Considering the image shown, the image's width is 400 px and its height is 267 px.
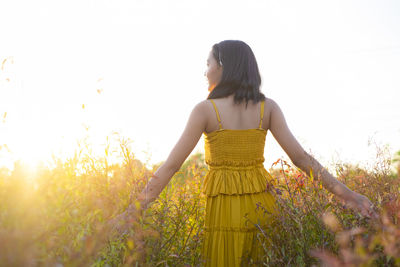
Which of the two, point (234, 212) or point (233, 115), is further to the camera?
point (233, 115)

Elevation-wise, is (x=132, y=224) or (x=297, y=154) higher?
(x=297, y=154)

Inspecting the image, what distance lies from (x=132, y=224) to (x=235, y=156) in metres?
1.15

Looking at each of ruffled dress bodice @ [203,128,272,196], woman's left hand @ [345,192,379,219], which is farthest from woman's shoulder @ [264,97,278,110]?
woman's left hand @ [345,192,379,219]

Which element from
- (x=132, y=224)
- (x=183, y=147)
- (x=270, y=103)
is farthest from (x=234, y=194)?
(x=132, y=224)

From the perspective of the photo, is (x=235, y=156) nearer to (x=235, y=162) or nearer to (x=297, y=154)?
(x=235, y=162)

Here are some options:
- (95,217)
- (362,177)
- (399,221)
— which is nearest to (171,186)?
(95,217)

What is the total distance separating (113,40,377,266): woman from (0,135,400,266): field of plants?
129 mm

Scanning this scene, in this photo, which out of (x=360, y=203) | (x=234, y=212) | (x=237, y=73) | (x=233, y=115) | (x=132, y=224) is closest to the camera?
(x=132, y=224)

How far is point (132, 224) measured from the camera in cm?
162

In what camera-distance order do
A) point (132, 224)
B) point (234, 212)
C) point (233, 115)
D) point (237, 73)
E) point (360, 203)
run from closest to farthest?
1. point (132, 224)
2. point (360, 203)
3. point (234, 212)
4. point (233, 115)
5. point (237, 73)

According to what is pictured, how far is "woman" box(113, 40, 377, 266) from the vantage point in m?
2.42

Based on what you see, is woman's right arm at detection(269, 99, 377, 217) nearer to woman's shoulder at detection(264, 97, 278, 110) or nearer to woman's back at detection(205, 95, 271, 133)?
woman's shoulder at detection(264, 97, 278, 110)

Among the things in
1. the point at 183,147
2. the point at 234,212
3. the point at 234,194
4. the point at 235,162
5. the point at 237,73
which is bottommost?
the point at 234,212

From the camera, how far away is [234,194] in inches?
99.1
